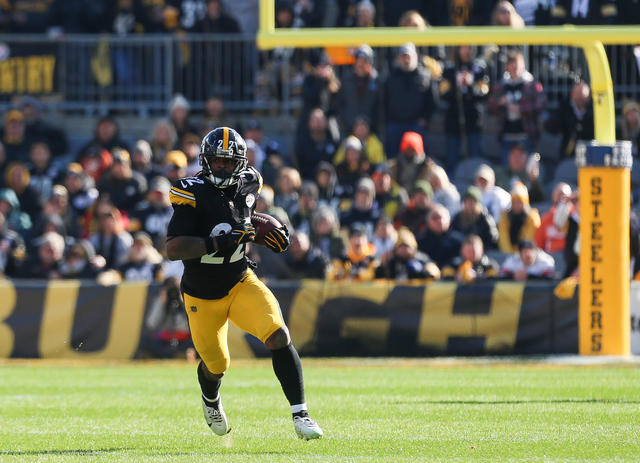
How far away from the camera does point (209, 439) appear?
296 inches

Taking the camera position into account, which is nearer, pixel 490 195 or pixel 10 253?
pixel 490 195

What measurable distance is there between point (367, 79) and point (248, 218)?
376 inches

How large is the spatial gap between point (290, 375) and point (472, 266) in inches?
302

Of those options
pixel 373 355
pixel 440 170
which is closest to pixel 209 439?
pixel 373 355

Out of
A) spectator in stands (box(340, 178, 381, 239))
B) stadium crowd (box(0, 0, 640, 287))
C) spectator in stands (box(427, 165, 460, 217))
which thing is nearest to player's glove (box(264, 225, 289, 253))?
stadium crowd (box(0, 0, 640, 287))

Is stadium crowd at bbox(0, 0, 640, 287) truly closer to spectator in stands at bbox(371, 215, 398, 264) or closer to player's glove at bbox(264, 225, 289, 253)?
spectator in stands at bbox(371, 215, 398, 264)

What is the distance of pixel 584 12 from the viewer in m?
12.2

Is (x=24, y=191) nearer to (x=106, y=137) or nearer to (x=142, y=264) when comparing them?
(x=106, y=137)

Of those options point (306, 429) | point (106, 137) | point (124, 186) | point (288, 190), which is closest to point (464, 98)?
point (288, 190)

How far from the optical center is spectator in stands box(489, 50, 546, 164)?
16.1m

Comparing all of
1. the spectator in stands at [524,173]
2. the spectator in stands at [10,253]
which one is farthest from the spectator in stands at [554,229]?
the spectator in stands at [10,253]

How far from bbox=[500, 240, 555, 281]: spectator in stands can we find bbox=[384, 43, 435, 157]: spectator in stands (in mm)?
2747

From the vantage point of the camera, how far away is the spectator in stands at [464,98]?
16266 mm

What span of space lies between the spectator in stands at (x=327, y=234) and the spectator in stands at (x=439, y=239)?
97 cm
